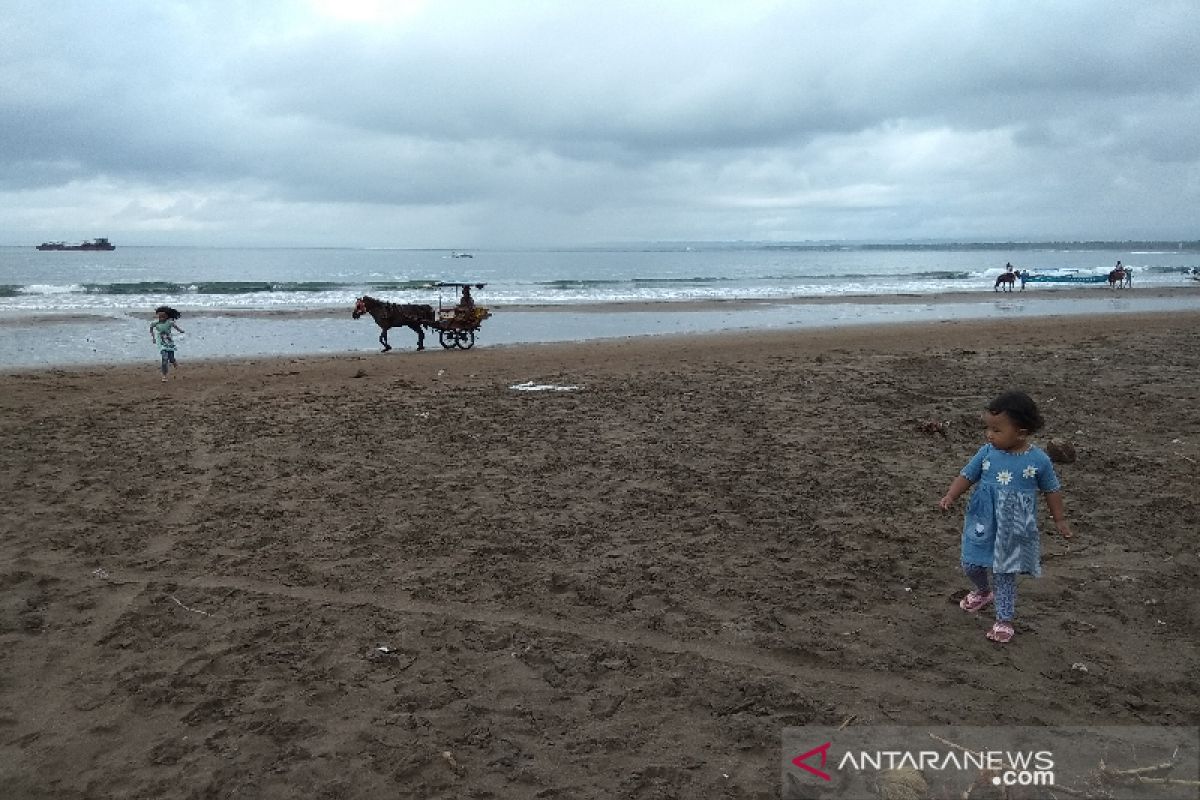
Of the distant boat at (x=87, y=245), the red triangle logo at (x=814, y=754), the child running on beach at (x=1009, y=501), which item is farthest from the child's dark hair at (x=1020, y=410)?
Result: the distant boat at (x=87, y=245)

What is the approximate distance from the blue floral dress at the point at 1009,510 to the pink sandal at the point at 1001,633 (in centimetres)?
31

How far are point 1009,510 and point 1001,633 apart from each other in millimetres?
666

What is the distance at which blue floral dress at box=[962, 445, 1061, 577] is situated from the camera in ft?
14.4

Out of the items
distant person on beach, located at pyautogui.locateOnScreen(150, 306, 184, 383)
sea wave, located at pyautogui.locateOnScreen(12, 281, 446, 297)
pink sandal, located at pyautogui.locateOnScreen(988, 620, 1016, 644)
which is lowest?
pink sandal, located at pyautogui.locateOnScreen(988, 620, 1016, 644)

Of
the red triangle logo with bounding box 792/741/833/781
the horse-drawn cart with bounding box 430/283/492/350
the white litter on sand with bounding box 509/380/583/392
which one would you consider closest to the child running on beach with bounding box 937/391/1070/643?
the red triangle logo with bounding box 792/741/833/781

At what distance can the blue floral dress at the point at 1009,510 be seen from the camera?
4.38 m

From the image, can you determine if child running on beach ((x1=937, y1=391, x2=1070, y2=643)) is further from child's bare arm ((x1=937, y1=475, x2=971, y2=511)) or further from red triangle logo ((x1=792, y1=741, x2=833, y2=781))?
red triangle logo ((x1=792, y1=741, x2=833, y2=781))

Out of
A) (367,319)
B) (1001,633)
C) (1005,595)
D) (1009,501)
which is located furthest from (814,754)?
(367,319)

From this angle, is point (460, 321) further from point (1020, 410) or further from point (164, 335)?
point (1020, 410)

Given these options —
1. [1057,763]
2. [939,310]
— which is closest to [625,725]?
[1057,763]

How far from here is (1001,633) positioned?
438 centimetres

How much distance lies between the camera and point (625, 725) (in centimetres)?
371

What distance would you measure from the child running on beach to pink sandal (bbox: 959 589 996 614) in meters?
0.19

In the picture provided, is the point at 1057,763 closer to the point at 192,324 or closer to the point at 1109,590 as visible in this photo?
the point at 1109,590
